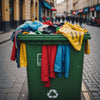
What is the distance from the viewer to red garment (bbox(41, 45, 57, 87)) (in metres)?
2.72

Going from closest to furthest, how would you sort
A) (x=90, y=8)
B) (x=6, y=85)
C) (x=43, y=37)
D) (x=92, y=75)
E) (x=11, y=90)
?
(x=43, y=37) < (x=11, y=90) < (x=6, y=85) < (x=92, y=75) < (x=90, y=8)

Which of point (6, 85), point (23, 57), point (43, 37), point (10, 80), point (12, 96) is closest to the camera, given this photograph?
point (43, 37)

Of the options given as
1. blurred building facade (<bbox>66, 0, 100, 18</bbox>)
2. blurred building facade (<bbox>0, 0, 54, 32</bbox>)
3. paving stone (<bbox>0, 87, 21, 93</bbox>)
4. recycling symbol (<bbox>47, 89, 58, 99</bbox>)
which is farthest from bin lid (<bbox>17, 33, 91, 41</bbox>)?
blurred building facade (<bbox>66, 0, 100, 18</bbox>)

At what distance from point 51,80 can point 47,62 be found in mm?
382

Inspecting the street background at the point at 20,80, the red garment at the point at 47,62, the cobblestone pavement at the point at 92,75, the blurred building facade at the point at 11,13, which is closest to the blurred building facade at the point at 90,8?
the blurred building facade at the point at 11,13

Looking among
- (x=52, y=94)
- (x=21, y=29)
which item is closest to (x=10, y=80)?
(x=52, y=94)

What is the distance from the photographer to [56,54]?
2719 mm

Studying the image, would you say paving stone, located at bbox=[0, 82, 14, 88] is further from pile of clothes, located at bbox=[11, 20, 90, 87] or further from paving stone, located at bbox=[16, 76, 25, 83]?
pile of clothes, located at bbox=[11, 20, 90, 87]

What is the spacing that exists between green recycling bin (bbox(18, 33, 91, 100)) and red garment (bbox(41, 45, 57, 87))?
8 centimetres

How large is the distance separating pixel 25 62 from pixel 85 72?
8.62 feet

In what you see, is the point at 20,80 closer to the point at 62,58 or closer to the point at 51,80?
the point at 51,80

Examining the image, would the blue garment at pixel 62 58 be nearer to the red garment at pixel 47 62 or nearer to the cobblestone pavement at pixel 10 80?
the red garment at pixel 47 62

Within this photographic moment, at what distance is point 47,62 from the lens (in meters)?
2.76

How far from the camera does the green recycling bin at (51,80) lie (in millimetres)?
2701
